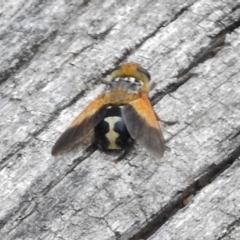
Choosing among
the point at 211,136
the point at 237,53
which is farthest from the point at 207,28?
the point at 211,136

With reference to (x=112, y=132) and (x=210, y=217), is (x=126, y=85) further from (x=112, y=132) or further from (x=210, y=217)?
(x=210, y=217)

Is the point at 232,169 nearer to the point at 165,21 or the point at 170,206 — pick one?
the point at 170,206

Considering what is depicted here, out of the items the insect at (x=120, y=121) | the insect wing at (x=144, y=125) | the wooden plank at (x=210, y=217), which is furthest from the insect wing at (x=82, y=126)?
the wooden plank at (x=210, y=217)

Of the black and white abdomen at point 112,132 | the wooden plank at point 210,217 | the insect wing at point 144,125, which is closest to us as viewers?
the wooden plank at point 210,217

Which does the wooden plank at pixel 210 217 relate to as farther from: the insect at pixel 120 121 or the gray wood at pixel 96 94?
the insect at pixel 120 121

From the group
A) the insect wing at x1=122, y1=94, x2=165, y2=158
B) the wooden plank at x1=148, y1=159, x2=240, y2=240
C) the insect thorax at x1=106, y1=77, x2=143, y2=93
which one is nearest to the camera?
the wooden plank at x1=148, y1=159, x2=240, y2=240

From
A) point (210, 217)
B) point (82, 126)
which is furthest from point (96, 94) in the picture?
point (210, 217)

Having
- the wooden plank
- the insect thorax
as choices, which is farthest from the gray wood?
the insect thorax

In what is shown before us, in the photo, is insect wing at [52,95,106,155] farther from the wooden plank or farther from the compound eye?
the wooden plank
